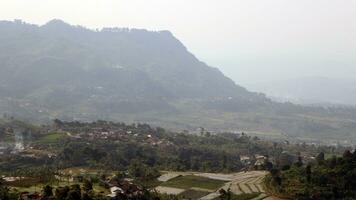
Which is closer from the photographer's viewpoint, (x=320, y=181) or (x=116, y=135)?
(x=320, y=181)

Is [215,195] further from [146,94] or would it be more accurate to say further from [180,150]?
[146,94]

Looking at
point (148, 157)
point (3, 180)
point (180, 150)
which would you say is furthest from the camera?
point (180, 150)

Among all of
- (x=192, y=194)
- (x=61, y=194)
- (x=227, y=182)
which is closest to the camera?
(x=61, y=194)

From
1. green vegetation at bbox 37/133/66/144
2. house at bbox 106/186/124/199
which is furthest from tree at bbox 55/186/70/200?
green vegetation at bbox 37/133/66/144

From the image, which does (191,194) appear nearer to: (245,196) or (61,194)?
(245,196)

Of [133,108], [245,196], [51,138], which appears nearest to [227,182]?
[245,196]

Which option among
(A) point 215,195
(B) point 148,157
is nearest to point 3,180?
(A) point 215,195

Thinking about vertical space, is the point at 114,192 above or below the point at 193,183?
above

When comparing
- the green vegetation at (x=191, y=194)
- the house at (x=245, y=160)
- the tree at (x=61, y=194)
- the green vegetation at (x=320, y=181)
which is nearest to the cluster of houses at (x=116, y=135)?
the house at (x=245, y=160)
